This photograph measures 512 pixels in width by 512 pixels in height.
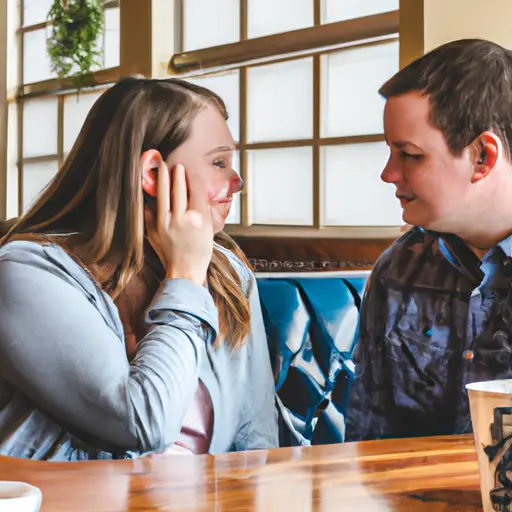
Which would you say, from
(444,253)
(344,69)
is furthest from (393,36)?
(444,253)

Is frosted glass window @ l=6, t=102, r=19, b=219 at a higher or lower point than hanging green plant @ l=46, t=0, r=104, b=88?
lower

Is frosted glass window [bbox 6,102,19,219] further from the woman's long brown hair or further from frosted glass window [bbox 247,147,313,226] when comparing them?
frosted glass window [bbox 247,147,313,226]

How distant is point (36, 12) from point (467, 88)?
871mm

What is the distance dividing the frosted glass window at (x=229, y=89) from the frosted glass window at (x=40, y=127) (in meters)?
0.29

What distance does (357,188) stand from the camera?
1445 millimetres

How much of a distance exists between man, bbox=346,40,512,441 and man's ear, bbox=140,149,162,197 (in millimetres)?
387

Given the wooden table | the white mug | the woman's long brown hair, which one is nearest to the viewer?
the white mug

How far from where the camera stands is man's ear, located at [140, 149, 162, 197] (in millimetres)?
1335

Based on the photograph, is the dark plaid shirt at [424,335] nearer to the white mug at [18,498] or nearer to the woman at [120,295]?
the woman at [120,295]

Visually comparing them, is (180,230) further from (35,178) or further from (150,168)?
(35,178)

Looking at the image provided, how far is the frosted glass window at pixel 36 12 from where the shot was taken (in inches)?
66.0

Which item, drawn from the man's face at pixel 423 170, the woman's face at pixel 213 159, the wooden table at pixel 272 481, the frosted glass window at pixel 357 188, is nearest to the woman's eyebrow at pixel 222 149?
the woman's face at pixel 213 159

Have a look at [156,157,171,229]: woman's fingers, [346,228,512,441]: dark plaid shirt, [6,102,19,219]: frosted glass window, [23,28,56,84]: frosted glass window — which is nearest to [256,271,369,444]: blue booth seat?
[346,228,512,441]: dark plaid shirt

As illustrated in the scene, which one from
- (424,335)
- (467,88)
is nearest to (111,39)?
(467,88)
